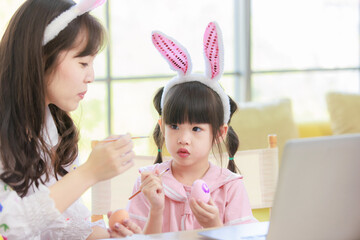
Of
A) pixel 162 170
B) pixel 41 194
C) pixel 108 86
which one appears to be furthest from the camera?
pixel 108 86

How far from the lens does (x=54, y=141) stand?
1685mm

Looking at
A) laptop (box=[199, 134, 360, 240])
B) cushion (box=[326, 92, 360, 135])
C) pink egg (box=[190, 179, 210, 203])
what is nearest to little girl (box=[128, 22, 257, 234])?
pink egg (box=[190, 179, 210, 203])

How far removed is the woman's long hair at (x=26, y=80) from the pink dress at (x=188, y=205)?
407 millimetres

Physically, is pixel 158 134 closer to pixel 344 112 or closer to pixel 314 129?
pixel 314 129

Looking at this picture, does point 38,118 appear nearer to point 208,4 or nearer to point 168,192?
point 168,192

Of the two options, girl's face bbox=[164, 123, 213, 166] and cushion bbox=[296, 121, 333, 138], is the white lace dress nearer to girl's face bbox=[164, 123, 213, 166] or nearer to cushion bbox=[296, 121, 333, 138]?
girl's face bbox=[164, 123, 213, 166]

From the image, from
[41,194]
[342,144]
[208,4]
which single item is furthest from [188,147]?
[208,4]

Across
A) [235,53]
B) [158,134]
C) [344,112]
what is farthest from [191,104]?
[235,53]

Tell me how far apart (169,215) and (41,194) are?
559mm

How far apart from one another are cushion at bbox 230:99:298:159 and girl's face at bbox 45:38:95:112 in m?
1.08

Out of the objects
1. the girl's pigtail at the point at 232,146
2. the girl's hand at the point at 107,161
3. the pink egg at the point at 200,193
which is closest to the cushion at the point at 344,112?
the girl's pigtail at the point at 232,146

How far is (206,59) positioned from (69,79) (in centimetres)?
51

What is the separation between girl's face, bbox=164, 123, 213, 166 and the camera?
1744 mm

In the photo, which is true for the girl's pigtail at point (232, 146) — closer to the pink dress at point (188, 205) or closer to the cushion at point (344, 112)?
the pink dress at point (188, 205)
